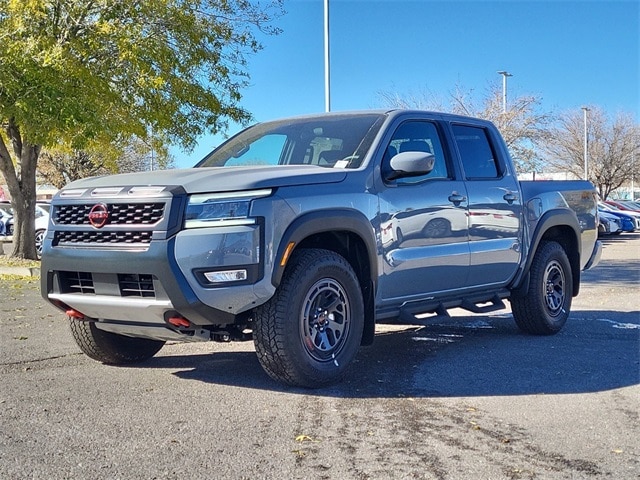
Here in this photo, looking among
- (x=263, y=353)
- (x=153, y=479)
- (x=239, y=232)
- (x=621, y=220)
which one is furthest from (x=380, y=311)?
(x=621, y=220)

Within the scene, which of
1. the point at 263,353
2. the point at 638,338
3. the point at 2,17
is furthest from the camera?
the point at 2,17

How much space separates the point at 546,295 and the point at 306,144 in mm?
3043

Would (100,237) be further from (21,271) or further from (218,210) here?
(21,271)

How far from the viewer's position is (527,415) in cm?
470

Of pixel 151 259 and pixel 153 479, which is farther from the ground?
pixel 151 259

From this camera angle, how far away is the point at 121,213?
5.00m

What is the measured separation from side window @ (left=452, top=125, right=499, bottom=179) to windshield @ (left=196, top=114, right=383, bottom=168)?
1.07 meters

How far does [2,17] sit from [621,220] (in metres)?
24.6

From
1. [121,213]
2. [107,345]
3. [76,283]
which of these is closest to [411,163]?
[121,213]

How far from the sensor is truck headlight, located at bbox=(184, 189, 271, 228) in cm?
479

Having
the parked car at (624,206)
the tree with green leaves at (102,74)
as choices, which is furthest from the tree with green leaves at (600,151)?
the tree with green leaves at (102,74)

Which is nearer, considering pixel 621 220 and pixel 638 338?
pixel 638 338

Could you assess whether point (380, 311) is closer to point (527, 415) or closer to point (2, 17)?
point (527, 415)

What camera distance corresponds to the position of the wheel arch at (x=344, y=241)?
495 centimetres
